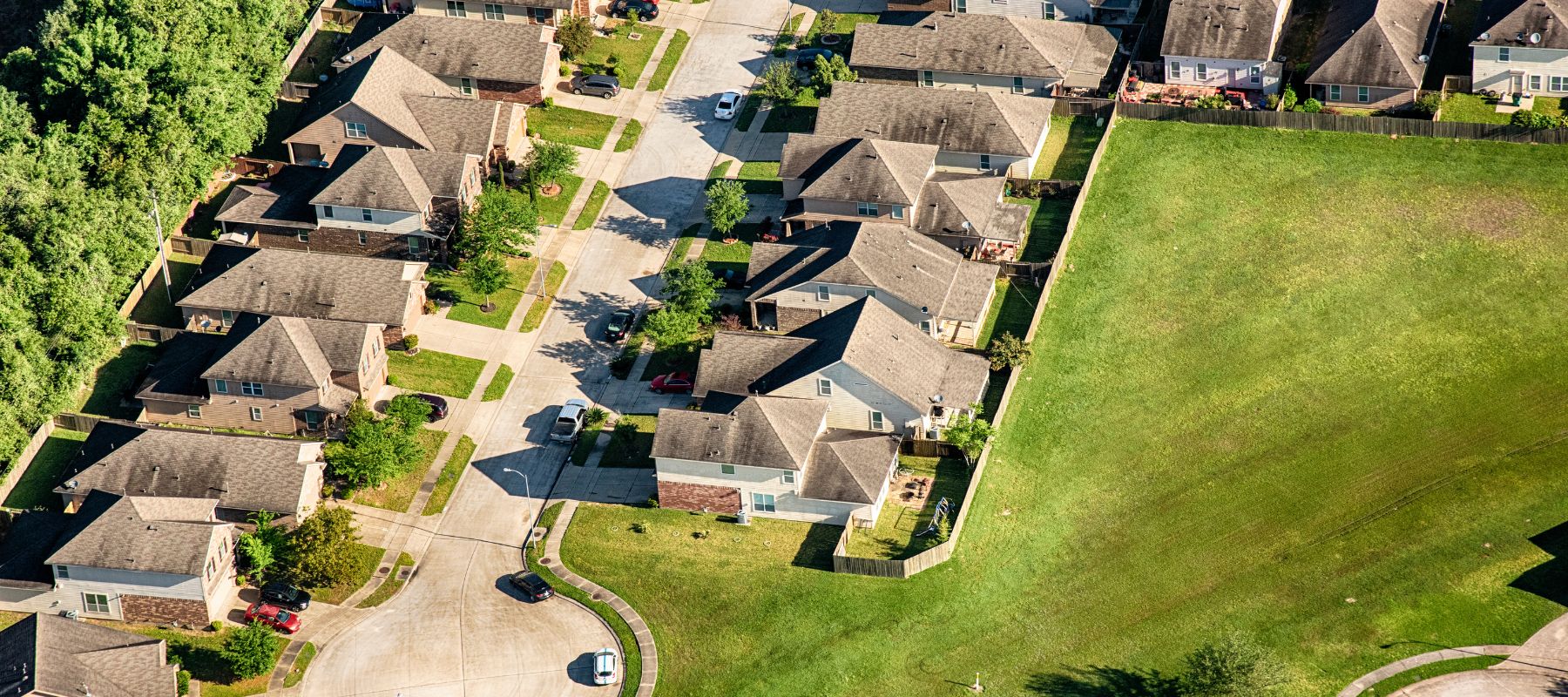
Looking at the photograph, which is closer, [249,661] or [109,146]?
[249,661]

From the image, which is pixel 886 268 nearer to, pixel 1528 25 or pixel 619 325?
pixel 619 325

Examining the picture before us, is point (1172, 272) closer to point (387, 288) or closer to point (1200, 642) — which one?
point (1200, 642)

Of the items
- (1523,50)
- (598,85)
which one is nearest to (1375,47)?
(1523,50)

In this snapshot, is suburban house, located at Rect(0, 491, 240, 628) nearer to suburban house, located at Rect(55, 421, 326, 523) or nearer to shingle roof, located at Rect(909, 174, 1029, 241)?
suburban house, located at Rect(55, 421, 326, 523)

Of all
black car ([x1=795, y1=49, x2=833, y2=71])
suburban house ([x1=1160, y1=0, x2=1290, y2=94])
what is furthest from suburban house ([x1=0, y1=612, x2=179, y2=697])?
suburban house ([x1=1160, y1=0, x2=1290, y2=94])

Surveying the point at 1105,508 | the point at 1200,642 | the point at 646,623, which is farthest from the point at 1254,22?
the point at 646,623

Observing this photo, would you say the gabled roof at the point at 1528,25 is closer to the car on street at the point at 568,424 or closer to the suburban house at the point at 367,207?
the car on street at the point at 568,424
